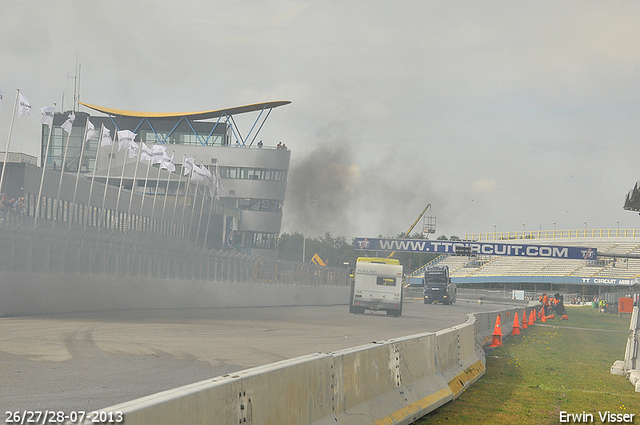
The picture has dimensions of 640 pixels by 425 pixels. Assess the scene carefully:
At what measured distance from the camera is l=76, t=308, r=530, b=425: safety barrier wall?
4.61 metres

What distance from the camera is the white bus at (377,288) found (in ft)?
133

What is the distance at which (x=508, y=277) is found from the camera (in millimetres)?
110250

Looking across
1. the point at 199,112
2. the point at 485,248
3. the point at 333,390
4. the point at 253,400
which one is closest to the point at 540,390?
the point at 333,390

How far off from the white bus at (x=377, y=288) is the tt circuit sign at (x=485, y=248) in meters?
29.4

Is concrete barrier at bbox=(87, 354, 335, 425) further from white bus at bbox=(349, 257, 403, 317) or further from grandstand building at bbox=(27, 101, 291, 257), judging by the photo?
grandstand building at bbox=(27, 101, 291, 257)

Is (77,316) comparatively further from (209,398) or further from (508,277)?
(508,277)

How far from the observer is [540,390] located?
41.1 ft

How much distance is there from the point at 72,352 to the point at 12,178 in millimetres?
26891

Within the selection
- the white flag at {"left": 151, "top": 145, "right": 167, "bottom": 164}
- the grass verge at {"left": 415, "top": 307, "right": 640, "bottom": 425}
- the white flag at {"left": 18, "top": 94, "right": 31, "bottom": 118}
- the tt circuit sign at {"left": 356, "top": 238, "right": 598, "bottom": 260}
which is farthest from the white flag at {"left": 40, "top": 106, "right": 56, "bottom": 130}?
the tt circuit sign at {"left": 356, "top": 238, "right": 598, "bottom": 260}

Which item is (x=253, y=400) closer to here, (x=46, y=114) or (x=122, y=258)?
(x=122, y=258)

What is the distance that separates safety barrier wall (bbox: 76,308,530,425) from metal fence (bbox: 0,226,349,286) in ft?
54.2

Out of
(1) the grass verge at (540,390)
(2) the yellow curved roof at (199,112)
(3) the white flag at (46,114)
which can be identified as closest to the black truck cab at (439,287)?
(2) the yellow curved roof at (199,112)

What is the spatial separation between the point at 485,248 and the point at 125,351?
203 ft

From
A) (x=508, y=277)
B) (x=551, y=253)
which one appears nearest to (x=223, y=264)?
(x=551, y=253)
